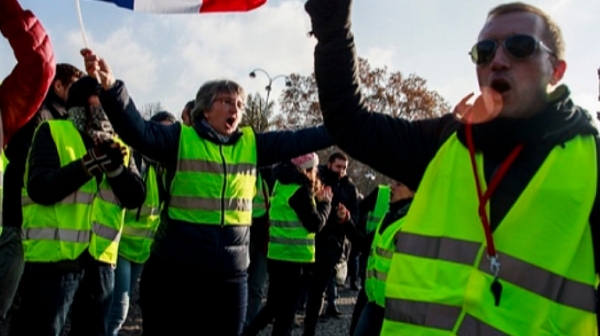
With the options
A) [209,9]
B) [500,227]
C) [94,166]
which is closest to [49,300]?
[94,166]

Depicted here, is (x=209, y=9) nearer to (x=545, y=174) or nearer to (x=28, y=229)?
(x=28, y=229)

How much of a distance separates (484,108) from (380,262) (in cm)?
237

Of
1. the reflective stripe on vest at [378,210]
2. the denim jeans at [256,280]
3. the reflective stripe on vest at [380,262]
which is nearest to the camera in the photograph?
the reflective stripe on vest at [380,262]

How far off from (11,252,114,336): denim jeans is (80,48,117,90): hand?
1.01 meters

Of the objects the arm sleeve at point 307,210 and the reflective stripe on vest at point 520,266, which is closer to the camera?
the reflective stripe on vest at point 520,266

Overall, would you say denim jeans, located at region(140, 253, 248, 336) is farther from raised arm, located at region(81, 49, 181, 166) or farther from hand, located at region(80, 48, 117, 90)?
hand, located at region(80, 48, 117, 90)

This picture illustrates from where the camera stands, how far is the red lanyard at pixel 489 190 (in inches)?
73.5

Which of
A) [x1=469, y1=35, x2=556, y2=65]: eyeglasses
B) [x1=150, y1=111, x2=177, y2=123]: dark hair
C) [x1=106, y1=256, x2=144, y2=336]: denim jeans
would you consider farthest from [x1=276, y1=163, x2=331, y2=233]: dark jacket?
[x1=469, y1=35, x2=556, y2=65]: eyeglasses

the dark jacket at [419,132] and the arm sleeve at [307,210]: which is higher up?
the dark jacket at [419,132]

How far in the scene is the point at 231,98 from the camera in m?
4.36

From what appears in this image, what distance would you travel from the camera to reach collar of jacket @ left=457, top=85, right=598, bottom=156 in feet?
6.47

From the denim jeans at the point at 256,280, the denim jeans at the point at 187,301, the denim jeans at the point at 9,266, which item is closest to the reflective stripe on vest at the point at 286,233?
the denim jeans at the point at 256,280

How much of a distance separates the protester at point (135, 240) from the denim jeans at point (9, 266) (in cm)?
161

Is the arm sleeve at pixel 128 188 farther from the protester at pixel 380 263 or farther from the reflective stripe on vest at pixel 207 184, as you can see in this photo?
the protester at pixel 380 263
